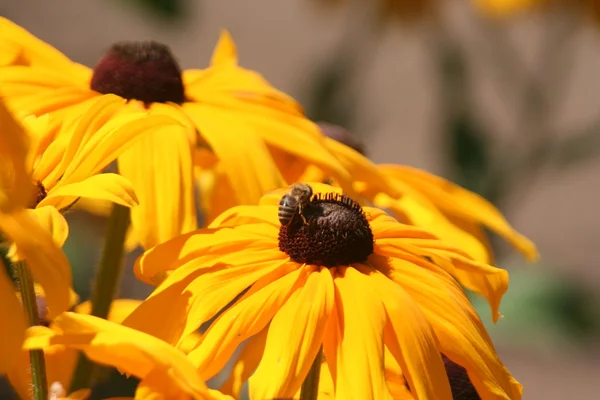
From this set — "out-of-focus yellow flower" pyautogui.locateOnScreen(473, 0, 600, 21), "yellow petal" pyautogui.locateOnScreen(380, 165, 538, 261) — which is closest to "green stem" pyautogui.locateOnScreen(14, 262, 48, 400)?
"yellow petal" pyautogui.locateOnScreen(380, 165, 538, 261)

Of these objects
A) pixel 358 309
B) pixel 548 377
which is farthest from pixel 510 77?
pixel 358 309

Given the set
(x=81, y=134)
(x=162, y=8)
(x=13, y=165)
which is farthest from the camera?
(x=162, y=8)

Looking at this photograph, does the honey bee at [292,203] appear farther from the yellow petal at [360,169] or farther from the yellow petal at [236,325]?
the yellow petal at [360,169]

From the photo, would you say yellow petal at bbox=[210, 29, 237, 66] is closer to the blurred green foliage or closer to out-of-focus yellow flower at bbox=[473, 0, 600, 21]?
out-of-focus yellow flower at bbox=[473, 0, 600, 21]

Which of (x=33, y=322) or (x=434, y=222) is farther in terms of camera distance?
(x=434, y=222)

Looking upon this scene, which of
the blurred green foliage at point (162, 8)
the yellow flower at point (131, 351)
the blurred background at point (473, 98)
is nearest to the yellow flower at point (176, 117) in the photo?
the yellow flower at point (131, 351)

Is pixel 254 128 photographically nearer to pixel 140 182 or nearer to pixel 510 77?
pixel 140 182

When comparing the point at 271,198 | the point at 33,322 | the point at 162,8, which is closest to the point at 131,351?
the point at 33,322

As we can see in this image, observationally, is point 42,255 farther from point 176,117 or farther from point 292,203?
point 176,117

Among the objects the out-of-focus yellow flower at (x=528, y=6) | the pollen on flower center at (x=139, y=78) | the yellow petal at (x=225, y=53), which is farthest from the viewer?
the out-of-focus yellow flower at (x=528, y=6)
